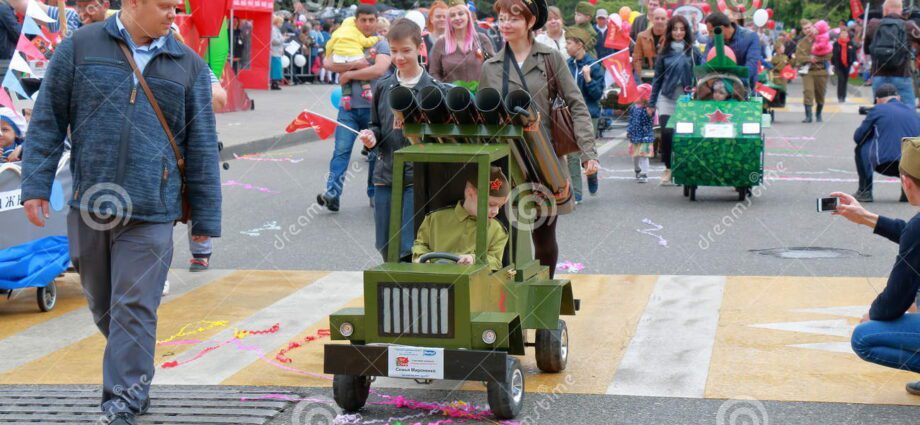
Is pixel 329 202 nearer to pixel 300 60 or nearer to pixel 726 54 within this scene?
pixel 726 54

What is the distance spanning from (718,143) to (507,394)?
25.9 feet

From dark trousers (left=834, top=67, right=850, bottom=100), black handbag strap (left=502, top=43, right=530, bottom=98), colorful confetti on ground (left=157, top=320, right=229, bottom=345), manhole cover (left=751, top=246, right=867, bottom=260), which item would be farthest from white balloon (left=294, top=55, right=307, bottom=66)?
black handbag strap (left=502, top=43, right=530, bottom=98)

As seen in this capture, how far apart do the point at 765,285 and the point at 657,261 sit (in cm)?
120

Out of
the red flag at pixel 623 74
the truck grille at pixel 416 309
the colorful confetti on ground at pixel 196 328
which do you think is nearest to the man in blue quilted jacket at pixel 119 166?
the truck grille at pixel 416 309

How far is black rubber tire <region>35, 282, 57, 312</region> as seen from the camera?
816 centimetres

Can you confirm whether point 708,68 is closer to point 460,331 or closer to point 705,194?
point 705,194

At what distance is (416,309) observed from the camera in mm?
5492

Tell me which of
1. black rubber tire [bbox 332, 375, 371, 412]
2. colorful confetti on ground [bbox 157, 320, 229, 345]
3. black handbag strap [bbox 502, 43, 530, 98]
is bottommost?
colorful confetti on ground [bbox 157, 320, 229, 345]

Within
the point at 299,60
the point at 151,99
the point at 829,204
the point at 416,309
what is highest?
the point at 151,99

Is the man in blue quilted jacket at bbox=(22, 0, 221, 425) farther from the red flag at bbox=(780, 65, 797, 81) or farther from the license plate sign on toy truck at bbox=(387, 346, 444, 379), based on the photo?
the red flag at bbox=(780, 65, 797, 81)

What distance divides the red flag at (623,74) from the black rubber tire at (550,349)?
923cm

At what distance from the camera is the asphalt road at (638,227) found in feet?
32.2

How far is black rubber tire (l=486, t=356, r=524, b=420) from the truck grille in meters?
0.29

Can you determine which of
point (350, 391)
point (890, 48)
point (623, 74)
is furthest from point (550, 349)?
point (890, 48)
